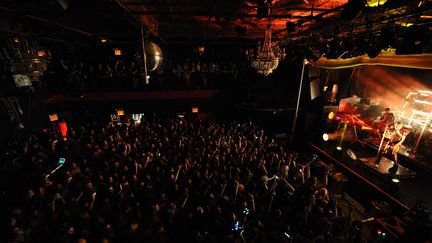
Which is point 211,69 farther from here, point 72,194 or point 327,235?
point 327,235

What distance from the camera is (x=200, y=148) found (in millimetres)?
6828

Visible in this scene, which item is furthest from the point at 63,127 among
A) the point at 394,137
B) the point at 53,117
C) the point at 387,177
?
the point at 394,137

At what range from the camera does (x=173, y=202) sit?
4.41m

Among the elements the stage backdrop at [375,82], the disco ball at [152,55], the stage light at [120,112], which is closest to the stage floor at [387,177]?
the stage backdrop at [375,82]

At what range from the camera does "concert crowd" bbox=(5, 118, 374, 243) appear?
3717mm

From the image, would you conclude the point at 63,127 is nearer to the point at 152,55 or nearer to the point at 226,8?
the point at 152,55

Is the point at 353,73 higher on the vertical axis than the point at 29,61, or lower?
lower

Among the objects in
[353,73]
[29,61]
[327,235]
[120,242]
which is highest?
[29,61]

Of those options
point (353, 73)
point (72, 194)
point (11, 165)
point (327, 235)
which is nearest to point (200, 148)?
point (72, 194)

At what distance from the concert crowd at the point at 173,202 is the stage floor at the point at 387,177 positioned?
8.28 ft

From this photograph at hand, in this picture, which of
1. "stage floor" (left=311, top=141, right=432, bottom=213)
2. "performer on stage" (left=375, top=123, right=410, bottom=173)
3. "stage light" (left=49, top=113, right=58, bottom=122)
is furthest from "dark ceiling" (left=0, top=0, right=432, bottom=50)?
"stage floor" (left=311, top=141, right=432, bottom=213)

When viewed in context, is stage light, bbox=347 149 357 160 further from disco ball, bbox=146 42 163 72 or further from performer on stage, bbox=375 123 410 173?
disco ball, bbox=146 42 163 72

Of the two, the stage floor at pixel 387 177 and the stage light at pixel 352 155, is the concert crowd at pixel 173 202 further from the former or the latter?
the stage light at pixel 352 155

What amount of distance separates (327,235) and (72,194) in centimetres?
546
